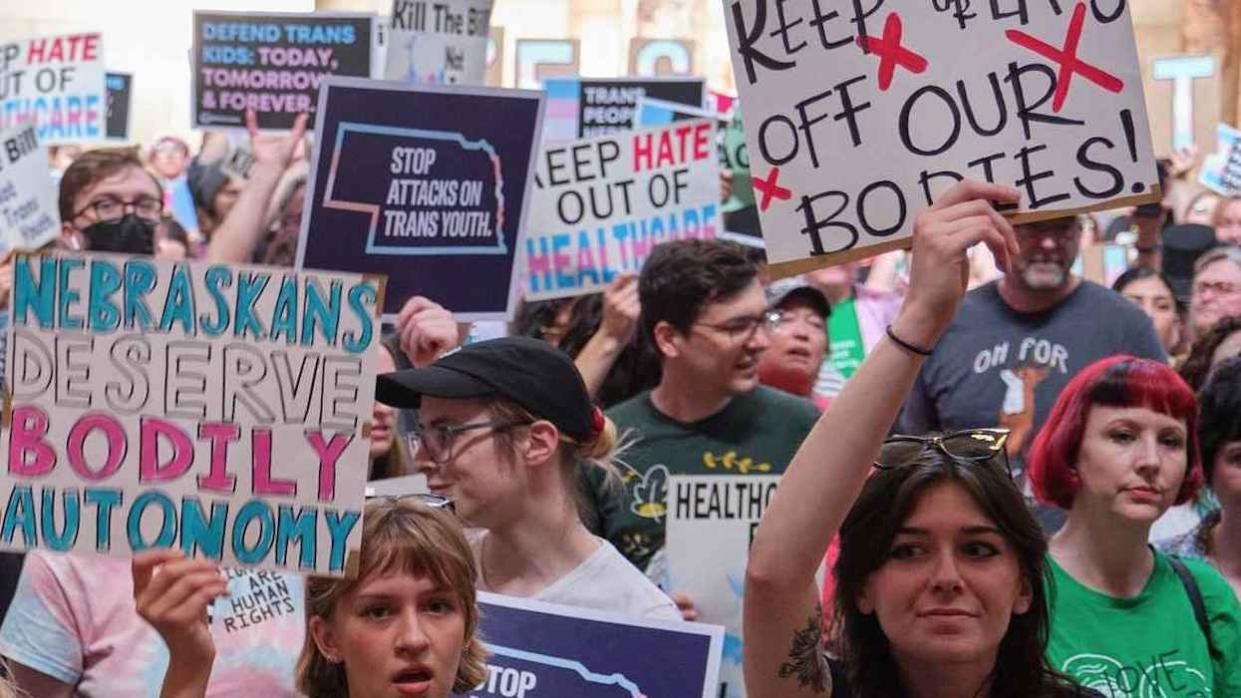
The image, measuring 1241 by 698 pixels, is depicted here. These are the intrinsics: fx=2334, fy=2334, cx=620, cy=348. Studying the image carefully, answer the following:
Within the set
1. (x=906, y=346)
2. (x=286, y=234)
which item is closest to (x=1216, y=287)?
(x=286, y=234)

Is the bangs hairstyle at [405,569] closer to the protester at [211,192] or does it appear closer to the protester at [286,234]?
the protester at [286,234]

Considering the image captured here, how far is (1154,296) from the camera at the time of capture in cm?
826

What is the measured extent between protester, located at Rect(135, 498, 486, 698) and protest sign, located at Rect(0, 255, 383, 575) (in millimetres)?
114

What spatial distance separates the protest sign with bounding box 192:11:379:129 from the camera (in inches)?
366

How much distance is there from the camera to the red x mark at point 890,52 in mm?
3328

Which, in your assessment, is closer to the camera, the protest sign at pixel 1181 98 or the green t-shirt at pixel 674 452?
the green t-shirt at pixel 674 452

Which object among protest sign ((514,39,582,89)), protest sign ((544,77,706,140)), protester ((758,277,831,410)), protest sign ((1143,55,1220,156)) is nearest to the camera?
protester ((758,277,831,410))

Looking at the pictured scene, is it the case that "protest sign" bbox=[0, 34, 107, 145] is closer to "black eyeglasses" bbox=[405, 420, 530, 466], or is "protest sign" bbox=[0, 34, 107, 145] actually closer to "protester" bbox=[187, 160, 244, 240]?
"protester" bbox=[187, 160, 244, 240]

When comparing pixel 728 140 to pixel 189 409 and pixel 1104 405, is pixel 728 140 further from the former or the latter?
pixel 189 409

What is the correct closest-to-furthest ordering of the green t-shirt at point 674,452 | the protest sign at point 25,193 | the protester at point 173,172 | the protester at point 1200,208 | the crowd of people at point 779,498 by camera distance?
1. the crowd of people at point 779,498
2. the green t-shirt at point 674,452
3. the protest sign at point 25,193
4. the protester at point 1200,208
5. the protester at point 173,172

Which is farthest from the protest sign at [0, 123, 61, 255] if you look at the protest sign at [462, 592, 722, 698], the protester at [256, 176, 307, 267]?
the protest sign at [462, 592, 722, 698]

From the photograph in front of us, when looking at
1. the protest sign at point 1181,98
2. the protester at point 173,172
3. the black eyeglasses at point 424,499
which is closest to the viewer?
the black eyeglasses at point 424,499

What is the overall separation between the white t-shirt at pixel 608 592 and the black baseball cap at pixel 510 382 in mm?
283

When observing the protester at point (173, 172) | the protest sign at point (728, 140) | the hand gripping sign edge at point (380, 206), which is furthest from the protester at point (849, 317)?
the protester at point (173, 172)
